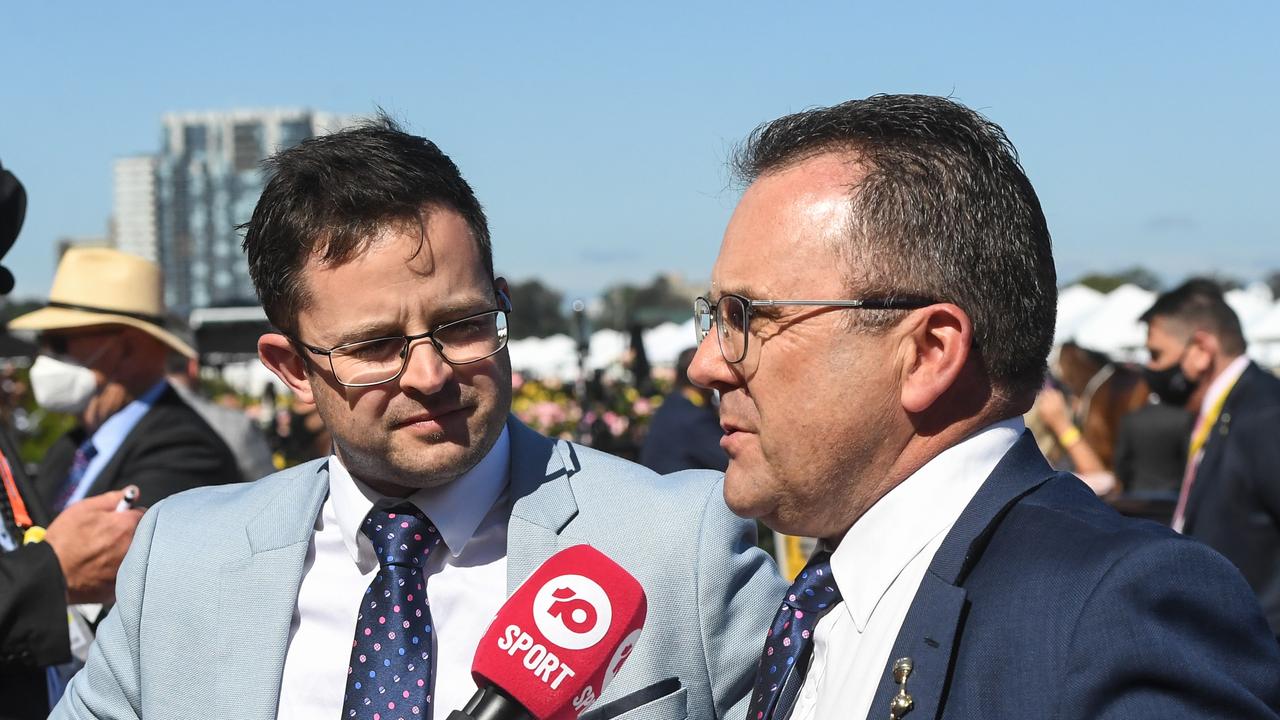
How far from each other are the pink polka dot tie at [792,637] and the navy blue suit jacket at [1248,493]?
415 centimetres

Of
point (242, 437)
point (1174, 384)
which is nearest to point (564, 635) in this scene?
point (242, 437)

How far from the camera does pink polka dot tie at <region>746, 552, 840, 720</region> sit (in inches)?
77.2

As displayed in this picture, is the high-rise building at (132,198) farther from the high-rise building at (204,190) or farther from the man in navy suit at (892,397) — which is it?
the man in navy suit at (892,397)

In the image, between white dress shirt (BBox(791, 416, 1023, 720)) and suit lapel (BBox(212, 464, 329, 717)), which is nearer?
white dress shirt (BBox(791, 416, 1023, 720))

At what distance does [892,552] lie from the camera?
1900mm

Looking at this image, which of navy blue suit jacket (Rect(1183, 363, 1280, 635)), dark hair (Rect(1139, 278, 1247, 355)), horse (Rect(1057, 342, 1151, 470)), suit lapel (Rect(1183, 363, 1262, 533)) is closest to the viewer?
navy blue suit jacket (Rect(1183, 363, 1280, 635))

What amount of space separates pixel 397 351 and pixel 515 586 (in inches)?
18.5

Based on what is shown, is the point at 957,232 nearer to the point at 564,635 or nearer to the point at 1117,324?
the point at 564,635

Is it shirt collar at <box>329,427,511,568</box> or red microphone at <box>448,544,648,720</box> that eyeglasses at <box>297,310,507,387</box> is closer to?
shirt collar at <box>329,427,511,568</box>

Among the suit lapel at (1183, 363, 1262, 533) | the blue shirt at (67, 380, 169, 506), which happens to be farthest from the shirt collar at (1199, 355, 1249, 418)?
the blue shirt at (67, 380, 169, 506)

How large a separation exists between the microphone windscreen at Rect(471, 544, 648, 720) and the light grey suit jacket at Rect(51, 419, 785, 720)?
0.91ft

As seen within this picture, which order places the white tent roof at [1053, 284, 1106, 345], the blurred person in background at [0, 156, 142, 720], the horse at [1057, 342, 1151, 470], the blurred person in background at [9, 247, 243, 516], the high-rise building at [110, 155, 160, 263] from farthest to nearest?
the high-rise building at [110, 155, 160, 263]
the white tent roof at [1053, 284, 1106, 345]
the horse at [1057, 342, 1151, 470]
the blurred person in background at [9, 247, 243, 516]
the blurred person in background at [0, 156, 142, 720]

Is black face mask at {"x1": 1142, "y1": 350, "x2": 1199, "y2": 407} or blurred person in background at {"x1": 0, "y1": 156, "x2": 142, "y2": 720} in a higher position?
blurred person in background at {"x1": 0, "y1": 156, "x2": 142, "y2": 720}

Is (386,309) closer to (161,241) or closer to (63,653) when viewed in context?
(63,653)
